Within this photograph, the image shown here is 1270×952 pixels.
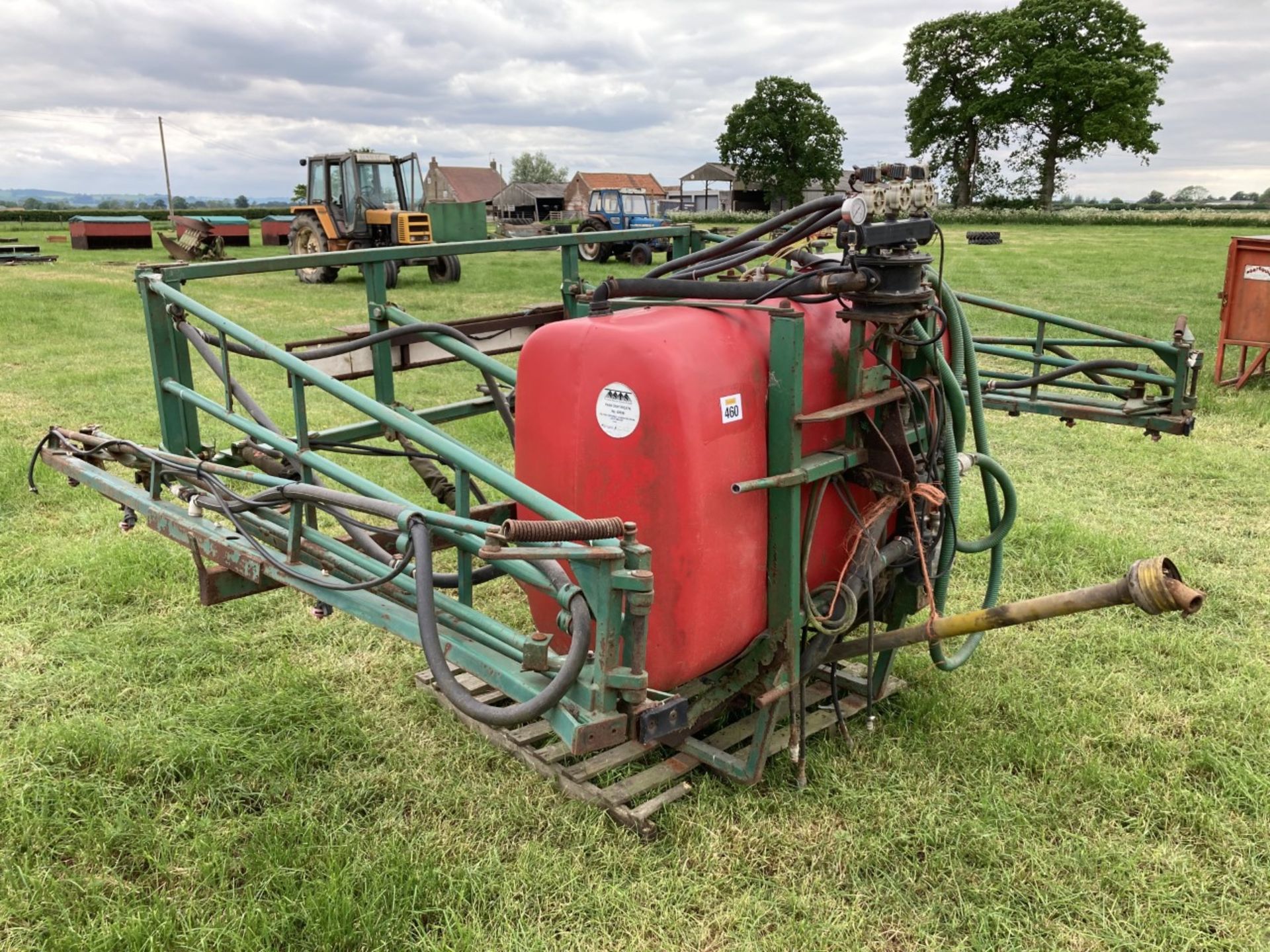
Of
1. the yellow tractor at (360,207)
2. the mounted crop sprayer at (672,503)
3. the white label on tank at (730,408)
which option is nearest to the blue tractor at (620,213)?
the yellow tractor at (360,207)

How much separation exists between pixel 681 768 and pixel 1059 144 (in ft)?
166

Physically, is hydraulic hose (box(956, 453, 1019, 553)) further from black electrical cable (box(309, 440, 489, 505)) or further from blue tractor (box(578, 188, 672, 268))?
blue tractor (box(578, 188, 672, 268))

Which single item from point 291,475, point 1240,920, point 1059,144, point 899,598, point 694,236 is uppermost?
point 1059,144

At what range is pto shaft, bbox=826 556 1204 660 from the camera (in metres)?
2.02

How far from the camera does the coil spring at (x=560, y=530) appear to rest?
201cm

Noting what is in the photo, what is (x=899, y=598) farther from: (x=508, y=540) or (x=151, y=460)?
(x=151, y=460)

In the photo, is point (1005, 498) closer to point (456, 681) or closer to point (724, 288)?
point (724, 288)

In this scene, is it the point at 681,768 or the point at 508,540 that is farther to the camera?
Answer: the point at 681,768

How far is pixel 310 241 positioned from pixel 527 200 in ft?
125

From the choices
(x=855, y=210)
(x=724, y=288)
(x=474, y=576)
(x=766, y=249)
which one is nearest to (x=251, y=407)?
(x=474, y=576)

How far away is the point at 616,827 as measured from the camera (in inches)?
108

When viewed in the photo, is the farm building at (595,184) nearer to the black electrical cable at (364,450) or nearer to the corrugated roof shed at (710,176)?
the corrugated roof shed at (710,176)

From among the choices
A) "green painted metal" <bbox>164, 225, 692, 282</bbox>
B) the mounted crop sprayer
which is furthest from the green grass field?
"green painted metal" <bbox>164, 225, 692, 282</bbox>

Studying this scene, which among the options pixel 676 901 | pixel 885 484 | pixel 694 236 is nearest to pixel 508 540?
pixel 676 901
